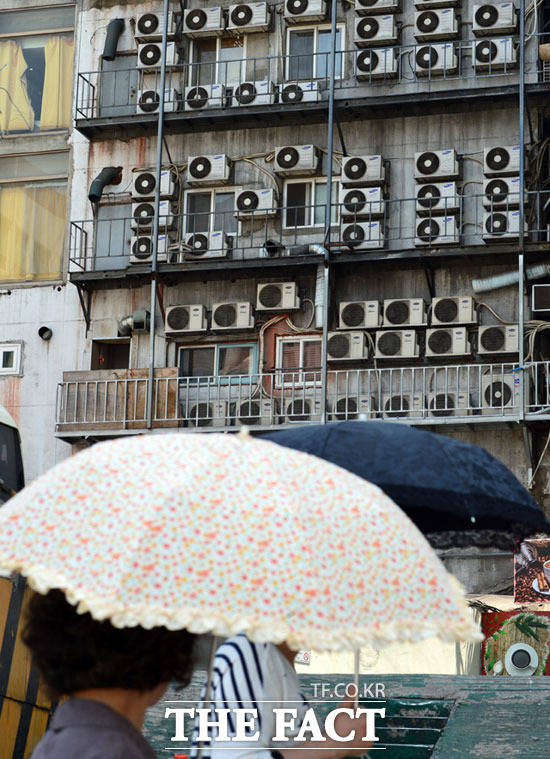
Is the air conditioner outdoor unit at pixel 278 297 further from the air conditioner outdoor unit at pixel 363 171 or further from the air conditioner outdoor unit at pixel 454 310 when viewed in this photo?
the air conditioner outdoor unit at pixel 454 310

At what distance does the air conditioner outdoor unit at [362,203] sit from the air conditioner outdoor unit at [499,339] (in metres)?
2.74

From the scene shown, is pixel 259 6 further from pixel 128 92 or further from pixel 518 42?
pixel 518 42

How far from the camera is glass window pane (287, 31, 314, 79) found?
23062 mm

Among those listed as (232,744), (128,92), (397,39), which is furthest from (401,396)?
(232,744)

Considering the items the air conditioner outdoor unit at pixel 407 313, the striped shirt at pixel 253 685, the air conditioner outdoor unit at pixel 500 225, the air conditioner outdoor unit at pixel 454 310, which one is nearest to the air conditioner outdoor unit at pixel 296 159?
Answer: the air conditioner outdoor unit at pixel 407 313

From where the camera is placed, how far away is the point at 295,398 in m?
21.4

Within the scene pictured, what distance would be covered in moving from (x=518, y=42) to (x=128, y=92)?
22.7 ft

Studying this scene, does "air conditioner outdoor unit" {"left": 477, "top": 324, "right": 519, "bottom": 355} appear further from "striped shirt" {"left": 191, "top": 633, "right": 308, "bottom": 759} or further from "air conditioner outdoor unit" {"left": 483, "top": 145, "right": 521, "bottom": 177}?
"striped shirt" {"left": 191, "top": 633, "right": 308, "bottom": 759}

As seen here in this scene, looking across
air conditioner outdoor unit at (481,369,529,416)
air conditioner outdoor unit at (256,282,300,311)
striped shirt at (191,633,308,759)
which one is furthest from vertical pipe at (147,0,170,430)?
striped shirt at (191,633,308,759)

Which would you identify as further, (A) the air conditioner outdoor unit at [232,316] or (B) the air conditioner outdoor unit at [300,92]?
(B) the air conditioner outdoor unit at [300,92]

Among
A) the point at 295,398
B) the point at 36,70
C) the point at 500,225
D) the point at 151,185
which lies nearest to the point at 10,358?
the point at 151,185

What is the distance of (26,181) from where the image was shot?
943 inches

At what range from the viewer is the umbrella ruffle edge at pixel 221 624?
9.06 feet

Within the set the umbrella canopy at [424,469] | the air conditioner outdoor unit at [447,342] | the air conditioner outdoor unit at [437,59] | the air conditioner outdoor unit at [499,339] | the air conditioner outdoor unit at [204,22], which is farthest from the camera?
the air conditioner outdoor unit at [204,22]
